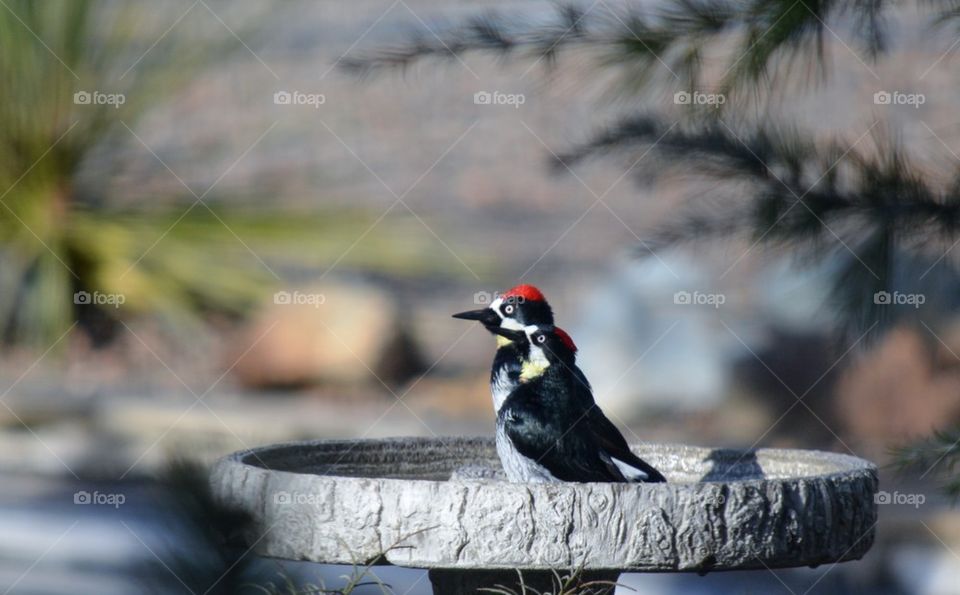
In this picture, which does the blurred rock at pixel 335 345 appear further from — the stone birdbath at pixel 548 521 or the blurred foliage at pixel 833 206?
the stone birdbath at pixel 548 521

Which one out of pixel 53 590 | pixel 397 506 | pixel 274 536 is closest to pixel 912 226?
pixel 397 506

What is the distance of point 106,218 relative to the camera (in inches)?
27.4

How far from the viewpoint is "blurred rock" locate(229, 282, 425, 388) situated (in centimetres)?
228

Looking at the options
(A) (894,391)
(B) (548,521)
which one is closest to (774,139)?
(B) (548,521)

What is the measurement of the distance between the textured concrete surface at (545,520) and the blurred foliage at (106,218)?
32 cm

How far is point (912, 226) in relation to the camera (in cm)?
111

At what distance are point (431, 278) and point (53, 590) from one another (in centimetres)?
216

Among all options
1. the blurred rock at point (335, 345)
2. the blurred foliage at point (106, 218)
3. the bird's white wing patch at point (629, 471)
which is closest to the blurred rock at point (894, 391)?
the blurred rock at point (335, 345)

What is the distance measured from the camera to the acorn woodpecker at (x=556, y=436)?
1309 mm

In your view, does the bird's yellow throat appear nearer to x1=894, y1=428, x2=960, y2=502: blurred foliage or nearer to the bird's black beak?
the bird's black beak

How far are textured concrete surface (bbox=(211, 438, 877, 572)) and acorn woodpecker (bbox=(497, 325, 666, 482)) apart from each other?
0.27 meters

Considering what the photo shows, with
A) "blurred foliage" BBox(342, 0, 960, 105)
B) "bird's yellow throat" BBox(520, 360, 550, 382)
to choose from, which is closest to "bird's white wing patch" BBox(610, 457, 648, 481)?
"bird's yellow throat" BBox(520, 360, 550, 382)

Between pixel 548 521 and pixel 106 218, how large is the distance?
463 mm

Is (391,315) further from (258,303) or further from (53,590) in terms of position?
(258,303)
